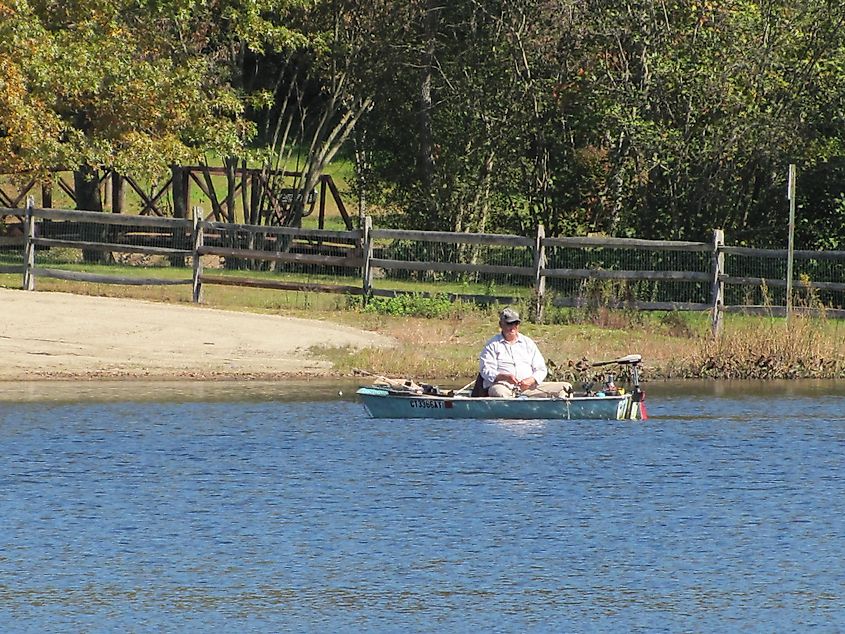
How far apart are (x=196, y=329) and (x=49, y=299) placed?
13.2 feet

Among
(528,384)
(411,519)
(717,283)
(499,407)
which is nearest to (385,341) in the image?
(717,283)

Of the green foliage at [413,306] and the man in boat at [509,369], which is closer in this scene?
the man in boat at [509,369]

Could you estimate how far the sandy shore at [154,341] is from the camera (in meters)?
23.7

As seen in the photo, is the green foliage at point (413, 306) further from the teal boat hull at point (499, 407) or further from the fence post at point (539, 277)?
the teal boat hull at point (499, 407)

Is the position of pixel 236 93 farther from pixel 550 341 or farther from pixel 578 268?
pixel 550 341

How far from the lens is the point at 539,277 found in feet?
92.3

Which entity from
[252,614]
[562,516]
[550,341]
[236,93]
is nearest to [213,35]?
[236,93]

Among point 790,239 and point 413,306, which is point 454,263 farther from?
point 790,239

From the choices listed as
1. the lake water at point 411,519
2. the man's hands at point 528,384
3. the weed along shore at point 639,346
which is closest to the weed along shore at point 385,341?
the weed along shore at point 639,346

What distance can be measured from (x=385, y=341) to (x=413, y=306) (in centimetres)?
286

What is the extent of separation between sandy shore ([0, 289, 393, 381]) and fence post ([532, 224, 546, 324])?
2.91 meters

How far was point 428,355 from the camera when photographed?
965 inches

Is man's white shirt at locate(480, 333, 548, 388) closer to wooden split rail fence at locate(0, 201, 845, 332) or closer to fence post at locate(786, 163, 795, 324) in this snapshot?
fence post at locate(786, 163, 795, 324)

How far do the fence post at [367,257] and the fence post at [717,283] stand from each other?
577 cm
